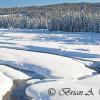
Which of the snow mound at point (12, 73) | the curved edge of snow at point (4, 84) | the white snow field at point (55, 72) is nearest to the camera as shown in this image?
the white snow field at point (55, 72)

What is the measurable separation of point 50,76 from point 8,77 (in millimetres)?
4988

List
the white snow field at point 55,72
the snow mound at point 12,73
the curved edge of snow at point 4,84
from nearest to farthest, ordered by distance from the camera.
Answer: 1. the white snow field at point 55,72
2. the curved edge of snow at point 4,84
3. the snow mound at point 12,73

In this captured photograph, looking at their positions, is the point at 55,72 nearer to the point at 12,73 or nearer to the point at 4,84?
the point at 12,73

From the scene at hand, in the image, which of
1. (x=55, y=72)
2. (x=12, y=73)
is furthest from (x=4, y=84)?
(x=55, y=72)

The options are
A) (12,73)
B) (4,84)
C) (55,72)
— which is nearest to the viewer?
(4,84)

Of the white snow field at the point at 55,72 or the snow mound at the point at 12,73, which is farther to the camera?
the snow mound at the point at 12,73

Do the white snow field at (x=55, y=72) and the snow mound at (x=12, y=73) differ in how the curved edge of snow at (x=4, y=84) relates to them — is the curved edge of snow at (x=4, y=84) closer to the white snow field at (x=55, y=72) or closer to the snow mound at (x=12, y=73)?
the white snow field at (x=55, y=72)

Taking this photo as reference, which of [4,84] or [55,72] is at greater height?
[55,72]

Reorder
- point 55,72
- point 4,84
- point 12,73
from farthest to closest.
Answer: point 12,73 < point 55,72 < point 4,84

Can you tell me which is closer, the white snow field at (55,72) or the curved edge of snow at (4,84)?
the white snow field at (55,72)

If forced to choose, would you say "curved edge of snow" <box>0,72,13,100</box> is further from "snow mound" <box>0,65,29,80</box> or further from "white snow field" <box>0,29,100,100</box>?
"snow mound" <box>0,65,29,80</box>

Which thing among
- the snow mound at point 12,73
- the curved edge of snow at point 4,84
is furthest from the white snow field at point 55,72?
the curved edge of snow at point 4,84

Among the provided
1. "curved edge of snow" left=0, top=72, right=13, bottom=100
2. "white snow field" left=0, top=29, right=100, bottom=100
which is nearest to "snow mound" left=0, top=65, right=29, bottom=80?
"white snow field" left=0, top=29, right=100, bottom=100

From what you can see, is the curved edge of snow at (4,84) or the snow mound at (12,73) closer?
the curved edge of snow at (4,84)
